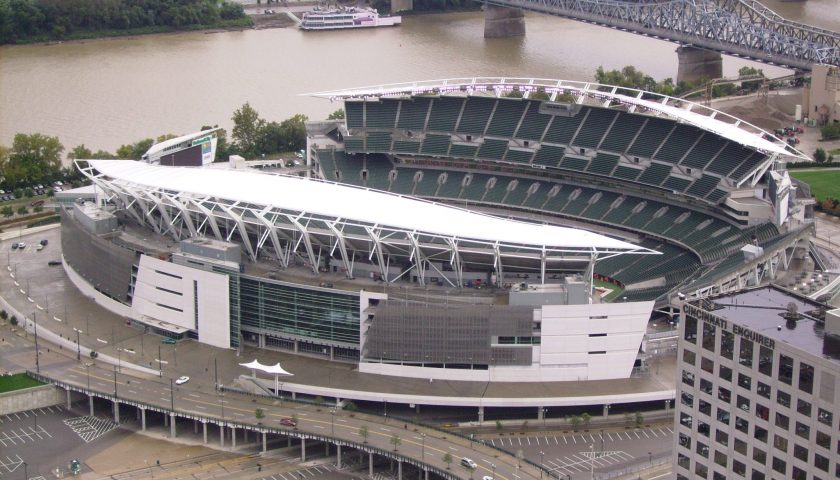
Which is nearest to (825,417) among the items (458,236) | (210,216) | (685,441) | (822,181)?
(685,441)

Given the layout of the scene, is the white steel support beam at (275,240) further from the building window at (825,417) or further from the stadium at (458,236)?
the building window at (825,417)

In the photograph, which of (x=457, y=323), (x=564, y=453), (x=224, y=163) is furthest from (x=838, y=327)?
(x=224, y=163)

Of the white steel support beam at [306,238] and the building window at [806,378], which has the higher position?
the building window at [806,378]

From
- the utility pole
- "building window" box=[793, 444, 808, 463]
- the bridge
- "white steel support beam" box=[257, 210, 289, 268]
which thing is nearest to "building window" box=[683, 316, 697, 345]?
"building window" box=[793, 444, 808, 463]

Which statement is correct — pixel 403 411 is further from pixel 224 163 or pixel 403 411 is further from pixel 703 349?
pixel 224 163

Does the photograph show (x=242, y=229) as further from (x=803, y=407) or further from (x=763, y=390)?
(x=803, y=407)

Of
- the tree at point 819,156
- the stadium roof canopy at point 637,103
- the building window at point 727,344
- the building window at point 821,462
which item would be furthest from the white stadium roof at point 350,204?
the tree at point 819,156
